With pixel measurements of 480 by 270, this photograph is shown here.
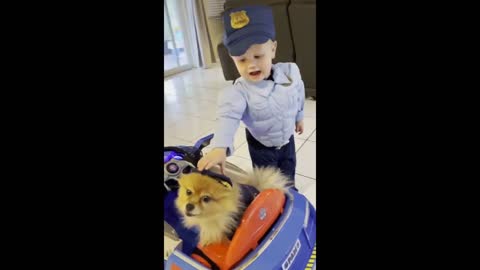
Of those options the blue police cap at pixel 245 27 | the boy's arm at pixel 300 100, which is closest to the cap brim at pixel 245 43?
the blue police cap at pixel 245 27

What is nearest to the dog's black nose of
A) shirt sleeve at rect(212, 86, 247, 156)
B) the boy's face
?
shirt sleeve at rect(212, 86, 247, 156)

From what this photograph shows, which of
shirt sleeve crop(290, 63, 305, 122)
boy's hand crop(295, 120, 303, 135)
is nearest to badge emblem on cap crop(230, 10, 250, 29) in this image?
shirt sleeve crop(290, 63, 305, 122)

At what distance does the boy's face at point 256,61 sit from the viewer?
423 mm

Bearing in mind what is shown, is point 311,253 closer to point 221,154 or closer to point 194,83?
point 221,154

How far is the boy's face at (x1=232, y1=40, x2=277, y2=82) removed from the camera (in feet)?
1.39

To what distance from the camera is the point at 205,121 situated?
50 centimetres

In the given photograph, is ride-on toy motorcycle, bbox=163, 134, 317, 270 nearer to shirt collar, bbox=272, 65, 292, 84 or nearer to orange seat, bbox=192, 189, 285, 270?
orange seat, bbox=192, 189, 285, 270

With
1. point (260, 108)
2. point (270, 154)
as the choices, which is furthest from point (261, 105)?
point (270, 154)

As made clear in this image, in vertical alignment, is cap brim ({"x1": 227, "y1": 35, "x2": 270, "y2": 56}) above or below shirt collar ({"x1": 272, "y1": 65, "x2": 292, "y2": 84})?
above

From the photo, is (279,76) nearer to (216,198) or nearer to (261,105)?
(261,105)

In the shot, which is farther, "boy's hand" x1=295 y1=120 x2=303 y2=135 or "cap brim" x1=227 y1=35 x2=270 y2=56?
"boy's hand" x1=295 y1=120 x2=303 y2=135

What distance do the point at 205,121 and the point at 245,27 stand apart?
6.7 inches

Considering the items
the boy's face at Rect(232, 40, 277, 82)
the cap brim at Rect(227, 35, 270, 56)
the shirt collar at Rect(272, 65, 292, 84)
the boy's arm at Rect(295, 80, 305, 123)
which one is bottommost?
the boy's arm at Rect(295, 80, 305, 123)

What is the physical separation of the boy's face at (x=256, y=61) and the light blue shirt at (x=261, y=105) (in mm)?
13
